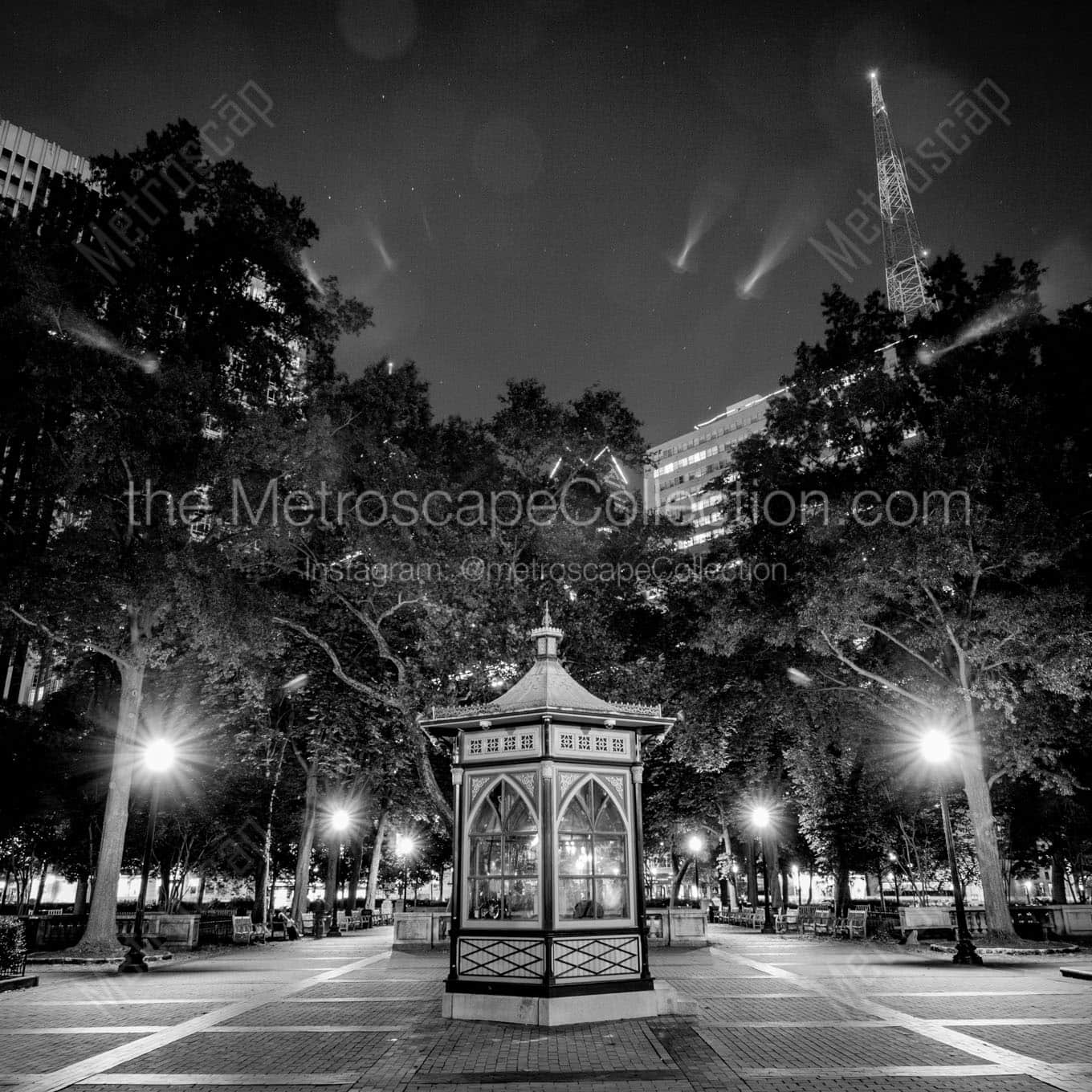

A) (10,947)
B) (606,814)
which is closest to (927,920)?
(606,814)

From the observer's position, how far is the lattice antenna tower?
5506 cm

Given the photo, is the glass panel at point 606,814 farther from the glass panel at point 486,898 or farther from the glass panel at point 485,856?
the glass panel at point 486,898

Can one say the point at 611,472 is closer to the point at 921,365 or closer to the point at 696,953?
the point at 921,365

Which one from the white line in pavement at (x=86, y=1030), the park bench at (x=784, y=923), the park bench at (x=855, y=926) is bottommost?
the park bench at (x=784, y=923)

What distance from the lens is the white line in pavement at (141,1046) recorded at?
8219 mm

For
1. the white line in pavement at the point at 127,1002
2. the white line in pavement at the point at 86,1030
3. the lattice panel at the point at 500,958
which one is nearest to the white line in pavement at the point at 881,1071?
the lattice panel at the point at 500,958

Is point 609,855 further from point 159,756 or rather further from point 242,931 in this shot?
point 242,931

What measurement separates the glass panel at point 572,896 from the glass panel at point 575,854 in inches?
5.0

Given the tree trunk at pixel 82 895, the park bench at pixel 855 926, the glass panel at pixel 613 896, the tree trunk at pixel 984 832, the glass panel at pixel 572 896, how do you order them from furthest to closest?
the tree trunk at pixel 82 895 → the park bench at pixel 855 926 → the tree trunk at pixel 984 832 → the glass panel at pixel 613 896 → the glass panel at pixel 572 896

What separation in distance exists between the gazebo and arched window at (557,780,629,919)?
0.05 feet

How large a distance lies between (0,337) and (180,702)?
1382cm

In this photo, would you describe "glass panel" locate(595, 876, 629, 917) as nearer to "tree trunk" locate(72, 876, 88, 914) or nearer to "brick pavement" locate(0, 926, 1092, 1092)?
"brick pavement" locate(0, 926, 1092, 1092)

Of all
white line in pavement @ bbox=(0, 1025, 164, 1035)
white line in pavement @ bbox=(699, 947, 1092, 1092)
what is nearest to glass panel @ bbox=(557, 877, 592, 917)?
white line in pavement @ bbox=(699, 947, 1092, 1092)

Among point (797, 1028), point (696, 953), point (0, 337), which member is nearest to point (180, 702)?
point (0, 337)
